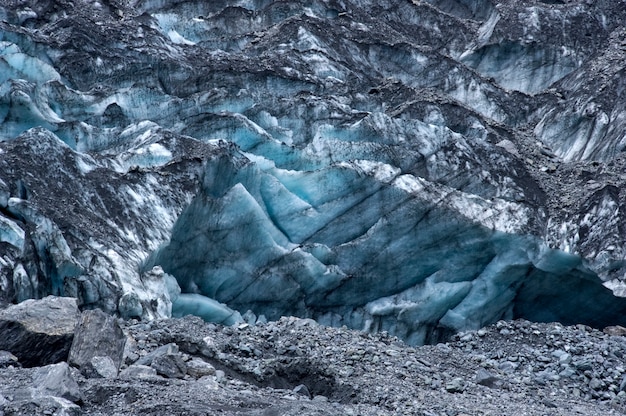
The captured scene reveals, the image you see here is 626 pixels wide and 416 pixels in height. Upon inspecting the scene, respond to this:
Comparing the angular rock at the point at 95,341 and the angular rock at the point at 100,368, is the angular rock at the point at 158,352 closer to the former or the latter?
the angular rock at the point at 95,341

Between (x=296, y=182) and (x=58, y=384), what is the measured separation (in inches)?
379

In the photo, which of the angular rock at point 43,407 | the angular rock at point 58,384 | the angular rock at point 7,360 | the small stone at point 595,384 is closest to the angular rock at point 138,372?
the angular rock at point 58,384

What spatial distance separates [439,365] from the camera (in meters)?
11.6

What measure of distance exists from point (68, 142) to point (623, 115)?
11.6m

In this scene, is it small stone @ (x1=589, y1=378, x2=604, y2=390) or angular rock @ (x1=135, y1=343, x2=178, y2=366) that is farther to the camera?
small stone @ (x1=589, y1=378, x2=604, y2=390)

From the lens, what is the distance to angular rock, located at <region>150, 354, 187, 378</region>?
8.99m

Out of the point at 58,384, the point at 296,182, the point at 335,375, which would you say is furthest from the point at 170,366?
the point at 296,182

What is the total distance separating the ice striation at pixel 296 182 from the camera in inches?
547

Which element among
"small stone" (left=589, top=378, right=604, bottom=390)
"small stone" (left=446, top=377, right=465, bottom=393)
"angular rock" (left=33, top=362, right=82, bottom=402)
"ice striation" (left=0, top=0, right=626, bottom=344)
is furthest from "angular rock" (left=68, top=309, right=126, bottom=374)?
"small stone" (left=589, top=378, right=604, bottom=390)

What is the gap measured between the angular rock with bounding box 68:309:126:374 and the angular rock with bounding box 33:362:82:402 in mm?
1019

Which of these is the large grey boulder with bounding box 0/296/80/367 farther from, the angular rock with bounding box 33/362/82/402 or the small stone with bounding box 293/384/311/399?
the small stone with bounding box 293/384/311/399

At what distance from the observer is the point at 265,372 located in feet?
33.4

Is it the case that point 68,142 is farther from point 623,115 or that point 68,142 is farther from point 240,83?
point 623,115

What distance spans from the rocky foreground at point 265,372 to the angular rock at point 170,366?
0.01 metres
